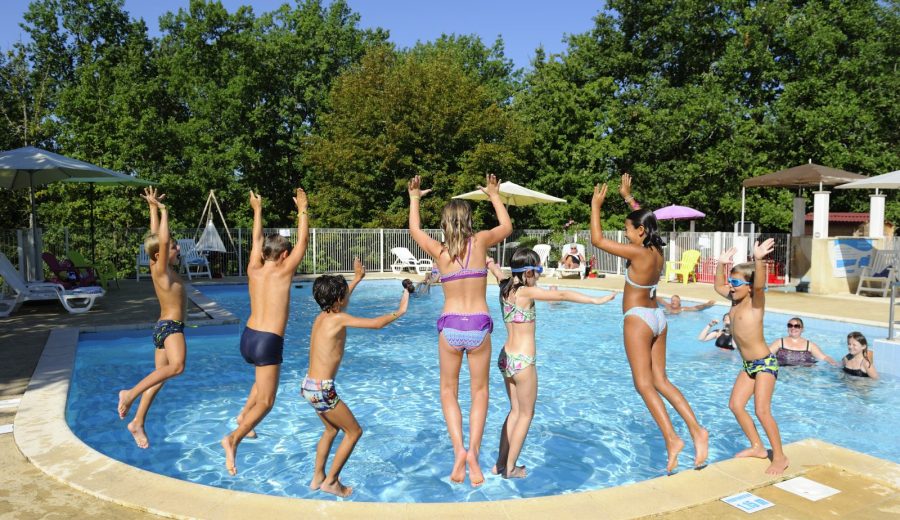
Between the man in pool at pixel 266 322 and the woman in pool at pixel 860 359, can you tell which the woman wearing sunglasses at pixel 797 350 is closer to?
the woman in pool at pixel 860 359

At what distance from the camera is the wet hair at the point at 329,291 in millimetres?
4086

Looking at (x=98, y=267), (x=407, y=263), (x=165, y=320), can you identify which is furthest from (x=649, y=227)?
(x=407, y=263)

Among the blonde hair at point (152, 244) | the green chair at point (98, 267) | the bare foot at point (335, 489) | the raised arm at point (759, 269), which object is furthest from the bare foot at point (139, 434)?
the green chair at point (98, 267)

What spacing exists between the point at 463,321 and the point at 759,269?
207 cm

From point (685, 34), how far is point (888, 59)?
27.2ft

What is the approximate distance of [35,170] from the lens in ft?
42.8

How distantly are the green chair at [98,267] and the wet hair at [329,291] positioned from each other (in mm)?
12305

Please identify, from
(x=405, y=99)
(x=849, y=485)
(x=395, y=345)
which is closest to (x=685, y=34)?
(x=405, y=99)

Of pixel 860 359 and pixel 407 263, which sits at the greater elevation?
pixel 407 263

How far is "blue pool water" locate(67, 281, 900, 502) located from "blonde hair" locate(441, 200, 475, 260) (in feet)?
6.84

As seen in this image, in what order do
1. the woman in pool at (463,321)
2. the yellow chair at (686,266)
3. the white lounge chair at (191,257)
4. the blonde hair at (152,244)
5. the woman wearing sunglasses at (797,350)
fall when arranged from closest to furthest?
1. the woman in pool at (463,321)
2. the blonde hair at (152,244)
3. the woman wearing sunglasses at (797,350)
4. the yellow chair at (686,266)
5. the white lounge chair at (191,257)

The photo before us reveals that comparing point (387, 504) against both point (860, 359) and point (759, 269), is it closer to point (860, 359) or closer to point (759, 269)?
point (759, 269)

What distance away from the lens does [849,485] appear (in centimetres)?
388

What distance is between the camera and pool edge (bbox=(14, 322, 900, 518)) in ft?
11.5
